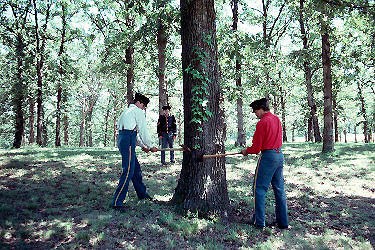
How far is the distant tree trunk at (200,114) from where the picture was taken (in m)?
6.14

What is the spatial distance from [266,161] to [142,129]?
2.76 m

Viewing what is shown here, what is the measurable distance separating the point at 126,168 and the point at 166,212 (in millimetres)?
1262

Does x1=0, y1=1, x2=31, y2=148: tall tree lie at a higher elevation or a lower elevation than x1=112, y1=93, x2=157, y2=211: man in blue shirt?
higher

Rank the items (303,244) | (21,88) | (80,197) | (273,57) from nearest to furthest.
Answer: (303,244), (80,197), (273,57), (21,88)

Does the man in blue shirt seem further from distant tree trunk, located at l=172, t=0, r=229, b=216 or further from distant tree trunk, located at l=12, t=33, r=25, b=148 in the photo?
distant tree trunk, located at l=12, t=33, r=25, b=148

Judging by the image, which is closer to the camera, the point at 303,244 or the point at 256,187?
the point at 303,244

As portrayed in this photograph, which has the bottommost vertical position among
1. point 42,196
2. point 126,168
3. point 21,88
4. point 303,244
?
point 303,244

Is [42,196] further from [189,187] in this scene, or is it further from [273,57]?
[273,57]

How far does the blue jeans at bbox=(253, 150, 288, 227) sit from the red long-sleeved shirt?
14 cm

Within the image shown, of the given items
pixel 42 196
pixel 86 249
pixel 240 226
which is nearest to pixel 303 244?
pixel 240 226

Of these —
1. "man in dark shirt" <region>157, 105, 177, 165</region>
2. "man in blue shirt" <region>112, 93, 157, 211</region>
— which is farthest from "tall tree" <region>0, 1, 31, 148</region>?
"man in blue shirt" <region>112, 93, 157, 211</region>

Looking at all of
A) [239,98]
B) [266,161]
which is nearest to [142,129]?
[266,161]

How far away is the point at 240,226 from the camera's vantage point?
19.0 ft

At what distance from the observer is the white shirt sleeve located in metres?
6.75
